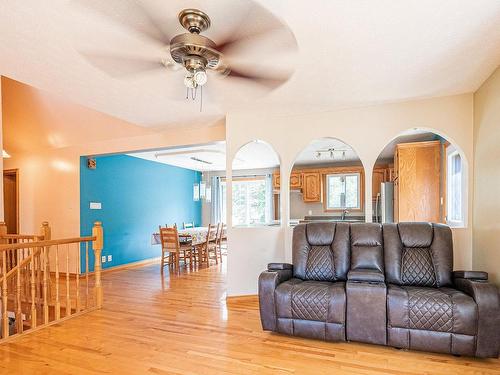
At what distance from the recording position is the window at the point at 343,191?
739 centimetres

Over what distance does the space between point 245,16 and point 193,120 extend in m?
2.43

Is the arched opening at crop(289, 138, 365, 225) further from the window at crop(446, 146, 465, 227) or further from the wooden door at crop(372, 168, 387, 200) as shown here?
the window at crop(446, 146, 465, 227)

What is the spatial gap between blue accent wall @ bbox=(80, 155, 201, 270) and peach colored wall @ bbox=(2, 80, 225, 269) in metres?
0.31

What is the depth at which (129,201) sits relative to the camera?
6.64 metres

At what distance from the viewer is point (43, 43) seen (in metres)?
2.27

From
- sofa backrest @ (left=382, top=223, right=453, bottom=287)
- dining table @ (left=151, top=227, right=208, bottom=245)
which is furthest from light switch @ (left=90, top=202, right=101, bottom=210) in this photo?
sofa backrest @ (left=382, top=223, right=453, bottom=287)

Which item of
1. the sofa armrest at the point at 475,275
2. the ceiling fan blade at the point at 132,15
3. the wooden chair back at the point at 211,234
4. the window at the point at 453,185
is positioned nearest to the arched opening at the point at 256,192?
the wooden chair back at the point at 211,234

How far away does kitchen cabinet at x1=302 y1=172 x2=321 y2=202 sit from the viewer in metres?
7.64

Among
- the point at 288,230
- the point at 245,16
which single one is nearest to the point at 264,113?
the point at 288,230

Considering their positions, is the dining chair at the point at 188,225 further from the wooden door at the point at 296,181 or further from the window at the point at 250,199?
the wooden door at the point at 296,181

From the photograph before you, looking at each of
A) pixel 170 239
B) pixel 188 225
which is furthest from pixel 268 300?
pixel 188 225

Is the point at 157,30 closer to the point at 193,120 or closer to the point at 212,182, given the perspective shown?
the point at 193,120

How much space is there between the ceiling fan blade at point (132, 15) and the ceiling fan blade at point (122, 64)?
1.02 feet

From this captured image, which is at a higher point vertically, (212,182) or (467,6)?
(467,6)
